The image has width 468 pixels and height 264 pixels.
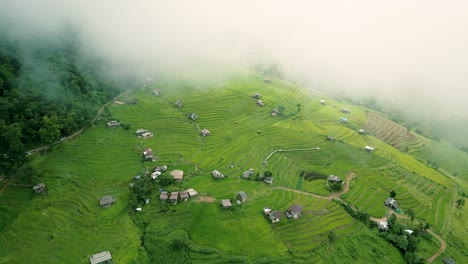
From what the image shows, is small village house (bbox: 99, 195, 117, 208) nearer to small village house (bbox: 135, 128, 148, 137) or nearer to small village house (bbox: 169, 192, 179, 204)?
small village house (bbox: 169, 192, 179, 204)

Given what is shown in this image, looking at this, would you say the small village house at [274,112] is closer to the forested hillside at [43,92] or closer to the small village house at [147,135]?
the small village house at [147,135]

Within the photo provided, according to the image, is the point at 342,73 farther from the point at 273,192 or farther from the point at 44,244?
the point at 44,244

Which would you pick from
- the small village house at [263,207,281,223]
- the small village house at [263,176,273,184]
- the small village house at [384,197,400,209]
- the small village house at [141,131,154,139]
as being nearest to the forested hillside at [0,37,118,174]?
the small village house at [141,131,154,139]

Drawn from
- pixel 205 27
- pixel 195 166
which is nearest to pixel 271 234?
pixel 195 166

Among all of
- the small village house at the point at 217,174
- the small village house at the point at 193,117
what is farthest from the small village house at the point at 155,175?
the small village house at the point at 193,117

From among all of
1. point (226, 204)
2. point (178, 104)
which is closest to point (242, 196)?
point (226, 204)

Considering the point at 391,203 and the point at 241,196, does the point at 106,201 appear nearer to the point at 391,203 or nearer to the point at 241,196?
the point at 241,196
